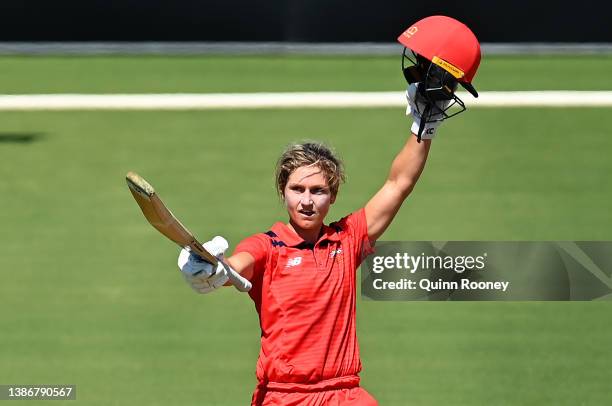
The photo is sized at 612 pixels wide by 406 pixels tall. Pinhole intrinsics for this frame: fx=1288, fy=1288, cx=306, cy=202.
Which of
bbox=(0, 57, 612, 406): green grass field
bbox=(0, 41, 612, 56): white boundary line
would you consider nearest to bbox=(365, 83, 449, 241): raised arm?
bbox=(0, 57, 612, 406): green grass field

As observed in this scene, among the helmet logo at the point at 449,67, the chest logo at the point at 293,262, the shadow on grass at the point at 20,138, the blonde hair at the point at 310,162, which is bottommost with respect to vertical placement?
the chest logo at the point at 293,262

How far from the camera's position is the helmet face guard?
19.9ft

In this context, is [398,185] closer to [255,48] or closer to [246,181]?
[246,181]

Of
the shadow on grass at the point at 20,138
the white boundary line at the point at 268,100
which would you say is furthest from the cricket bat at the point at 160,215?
the white boundary line at the point at 268,100

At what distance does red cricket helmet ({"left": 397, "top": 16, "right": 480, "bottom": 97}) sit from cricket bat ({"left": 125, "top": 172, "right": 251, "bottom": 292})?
154cm

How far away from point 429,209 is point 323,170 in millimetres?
5945

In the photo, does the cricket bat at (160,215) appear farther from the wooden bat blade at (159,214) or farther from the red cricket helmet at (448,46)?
the red cricket helmet at (448,46)

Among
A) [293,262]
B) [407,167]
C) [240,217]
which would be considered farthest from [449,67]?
[240,217]

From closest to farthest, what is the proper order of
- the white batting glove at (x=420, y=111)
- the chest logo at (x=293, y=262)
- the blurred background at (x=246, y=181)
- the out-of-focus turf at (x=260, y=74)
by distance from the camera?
the chest logo at (x=293, y=262)
the white batting glove at (x=420, y=111)
the blurred background at (x=246, y=181)
the out-of-focus turf at (x=260, y=74)

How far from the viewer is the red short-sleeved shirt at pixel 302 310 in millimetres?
5840

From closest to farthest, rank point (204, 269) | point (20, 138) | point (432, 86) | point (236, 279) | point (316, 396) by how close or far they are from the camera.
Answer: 1. point (204, 269)
2. point (236, 279)
3. point (316, 396)
4. point (432, 86)
5. point (20, 138)

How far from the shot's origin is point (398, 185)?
6.22 m

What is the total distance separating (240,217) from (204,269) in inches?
260

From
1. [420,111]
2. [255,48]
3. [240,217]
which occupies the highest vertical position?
[255,48]
